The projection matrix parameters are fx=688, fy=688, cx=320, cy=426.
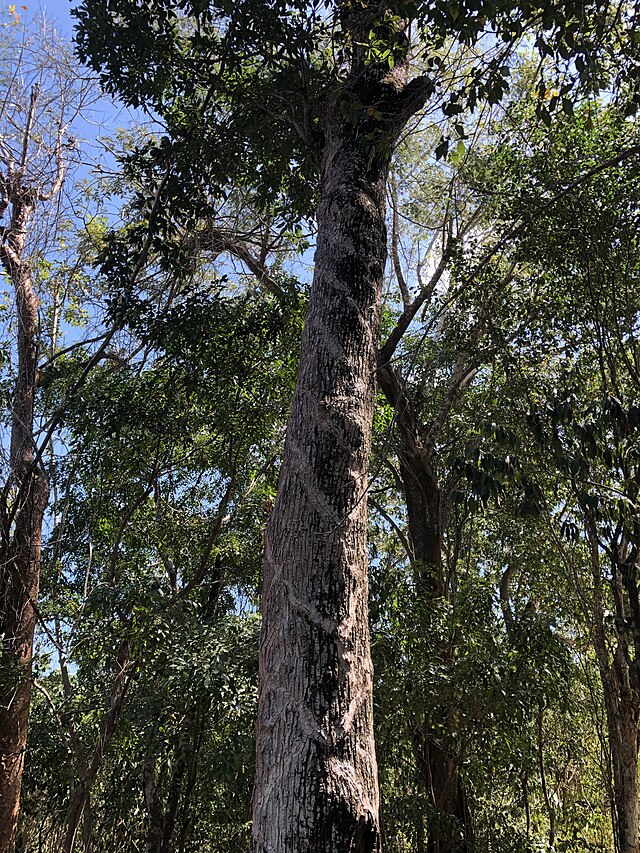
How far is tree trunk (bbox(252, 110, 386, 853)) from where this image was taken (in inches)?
58.9

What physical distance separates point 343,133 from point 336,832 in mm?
2312

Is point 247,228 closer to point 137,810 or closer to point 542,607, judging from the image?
point 542,607

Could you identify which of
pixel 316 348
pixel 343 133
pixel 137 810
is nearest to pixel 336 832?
pixel 316 348

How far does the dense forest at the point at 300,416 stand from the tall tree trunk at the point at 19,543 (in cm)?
2

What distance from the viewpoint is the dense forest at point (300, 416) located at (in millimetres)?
2604

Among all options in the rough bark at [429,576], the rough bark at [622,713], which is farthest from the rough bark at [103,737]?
the rough bark at [622,713]

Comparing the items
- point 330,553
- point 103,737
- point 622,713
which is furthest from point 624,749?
point 330,553

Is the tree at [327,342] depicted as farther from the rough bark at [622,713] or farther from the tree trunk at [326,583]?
the rough bark at [622,713]

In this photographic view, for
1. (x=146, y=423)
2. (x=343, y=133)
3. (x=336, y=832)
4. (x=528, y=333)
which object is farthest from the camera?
(x=528, y=333)

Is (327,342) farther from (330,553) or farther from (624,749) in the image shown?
(624,749)

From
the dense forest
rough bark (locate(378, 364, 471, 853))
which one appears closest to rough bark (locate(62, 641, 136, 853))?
the dense forest

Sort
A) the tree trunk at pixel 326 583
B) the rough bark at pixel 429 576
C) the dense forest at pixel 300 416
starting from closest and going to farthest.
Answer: the tree trunk at pixel 326 583
the dense forest at pixel 300 416
the rough bark at pixel 429 576

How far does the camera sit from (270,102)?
3.64m

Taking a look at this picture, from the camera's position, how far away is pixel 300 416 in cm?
205
